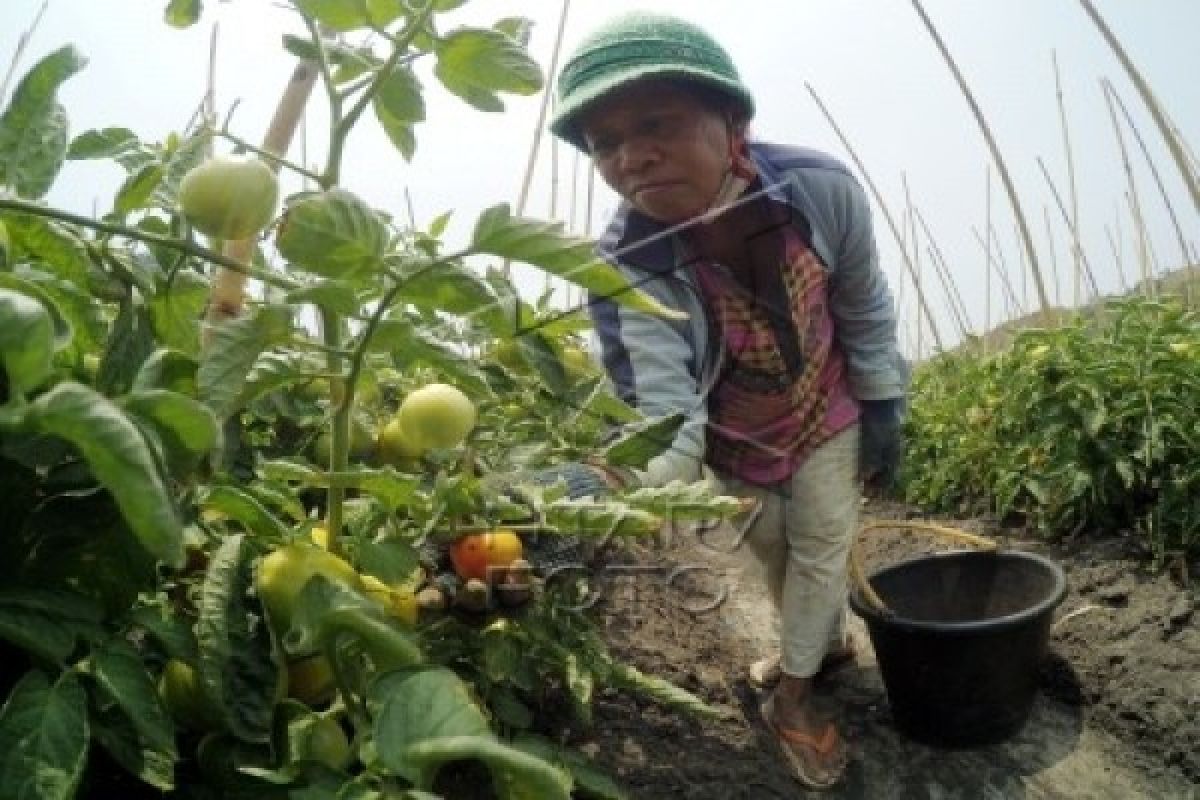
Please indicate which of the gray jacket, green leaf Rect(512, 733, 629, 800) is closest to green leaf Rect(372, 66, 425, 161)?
green leaf Rect(512, 733, 629, 800)

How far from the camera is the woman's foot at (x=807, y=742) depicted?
1558mm

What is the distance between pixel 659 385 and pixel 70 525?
950 millimetres

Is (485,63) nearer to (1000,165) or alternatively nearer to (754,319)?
(754,319)

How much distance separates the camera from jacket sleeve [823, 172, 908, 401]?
1580mm

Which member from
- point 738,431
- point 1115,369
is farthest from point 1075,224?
point 738,431

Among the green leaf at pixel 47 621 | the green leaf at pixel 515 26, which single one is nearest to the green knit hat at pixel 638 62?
the green leaf at pixel 515 26

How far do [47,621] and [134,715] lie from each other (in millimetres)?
66

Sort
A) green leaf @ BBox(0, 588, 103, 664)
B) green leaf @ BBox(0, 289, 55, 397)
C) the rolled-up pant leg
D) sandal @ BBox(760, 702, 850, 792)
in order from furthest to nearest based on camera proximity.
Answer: the rolled-up pant leg, sandal @ BBox(760, 702, 850, 792), green leaf @ BBox(0, 588, 103, 664), green leaf @ BBox(0, 289, 55, 397)

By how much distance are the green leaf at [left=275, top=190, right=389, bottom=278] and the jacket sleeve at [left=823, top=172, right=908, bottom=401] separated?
1.13m

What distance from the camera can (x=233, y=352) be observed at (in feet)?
1.80

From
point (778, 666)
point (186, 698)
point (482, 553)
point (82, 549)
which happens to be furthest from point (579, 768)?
point (778, 666)

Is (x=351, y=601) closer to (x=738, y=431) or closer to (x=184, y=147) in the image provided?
(x=184, y=147)

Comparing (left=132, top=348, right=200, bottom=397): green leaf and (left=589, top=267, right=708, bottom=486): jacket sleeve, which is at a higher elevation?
(left=132, top=348, right=200, bottom=397): green leaf

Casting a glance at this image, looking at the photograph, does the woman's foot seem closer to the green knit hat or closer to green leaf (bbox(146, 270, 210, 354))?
the green knit hat
